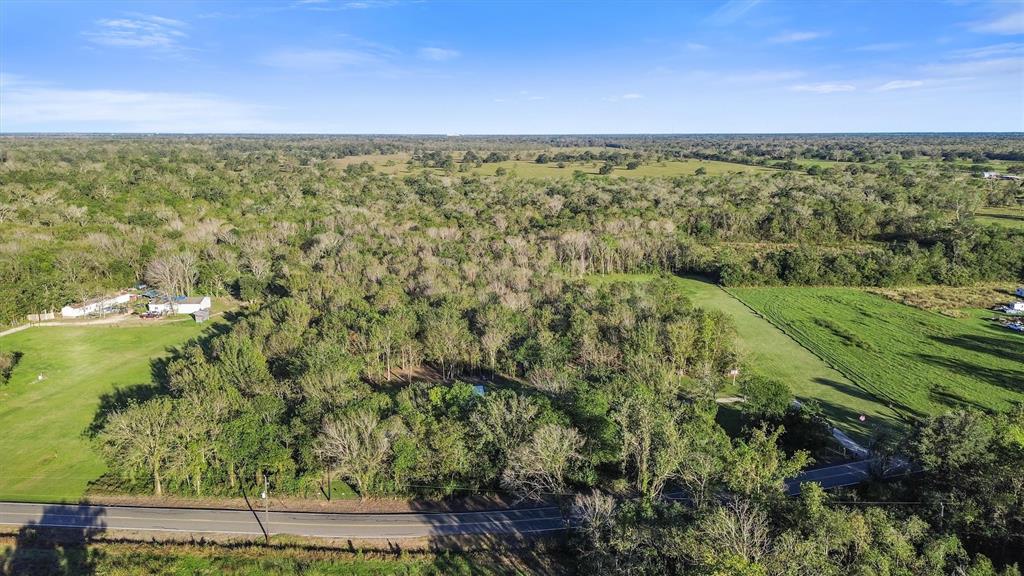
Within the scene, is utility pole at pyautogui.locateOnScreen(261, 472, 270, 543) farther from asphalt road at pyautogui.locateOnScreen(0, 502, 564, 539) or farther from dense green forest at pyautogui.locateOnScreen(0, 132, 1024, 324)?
dense green forest at pyautogui.locateOnScreen(0, 132, 1024, 324)

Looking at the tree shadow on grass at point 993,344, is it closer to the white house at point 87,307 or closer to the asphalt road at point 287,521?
the asphalt road at point 287,521

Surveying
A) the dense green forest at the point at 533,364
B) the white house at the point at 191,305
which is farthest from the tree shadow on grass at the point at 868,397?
the white house at the point at 191,305

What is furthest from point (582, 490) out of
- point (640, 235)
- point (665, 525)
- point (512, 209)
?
point (512, 209)

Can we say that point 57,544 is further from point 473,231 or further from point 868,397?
point 473,231

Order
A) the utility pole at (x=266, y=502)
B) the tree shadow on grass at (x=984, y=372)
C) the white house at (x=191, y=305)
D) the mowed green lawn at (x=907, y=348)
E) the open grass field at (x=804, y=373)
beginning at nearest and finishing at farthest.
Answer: the utility pole at (x=266, y=502), the open grass field at (x=804, y=373), the mowed green lawn at (x=907, y=348), the tree shadow on grass at (x=984, y=372), the white house at (x=191, y=305)

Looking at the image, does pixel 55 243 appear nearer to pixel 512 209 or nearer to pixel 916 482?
pixel 512 209

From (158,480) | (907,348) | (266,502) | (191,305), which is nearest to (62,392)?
(191,305)

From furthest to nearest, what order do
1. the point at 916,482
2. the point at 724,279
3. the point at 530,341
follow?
the point at 724,279 → the point at 530,341 → the point at 916,482
